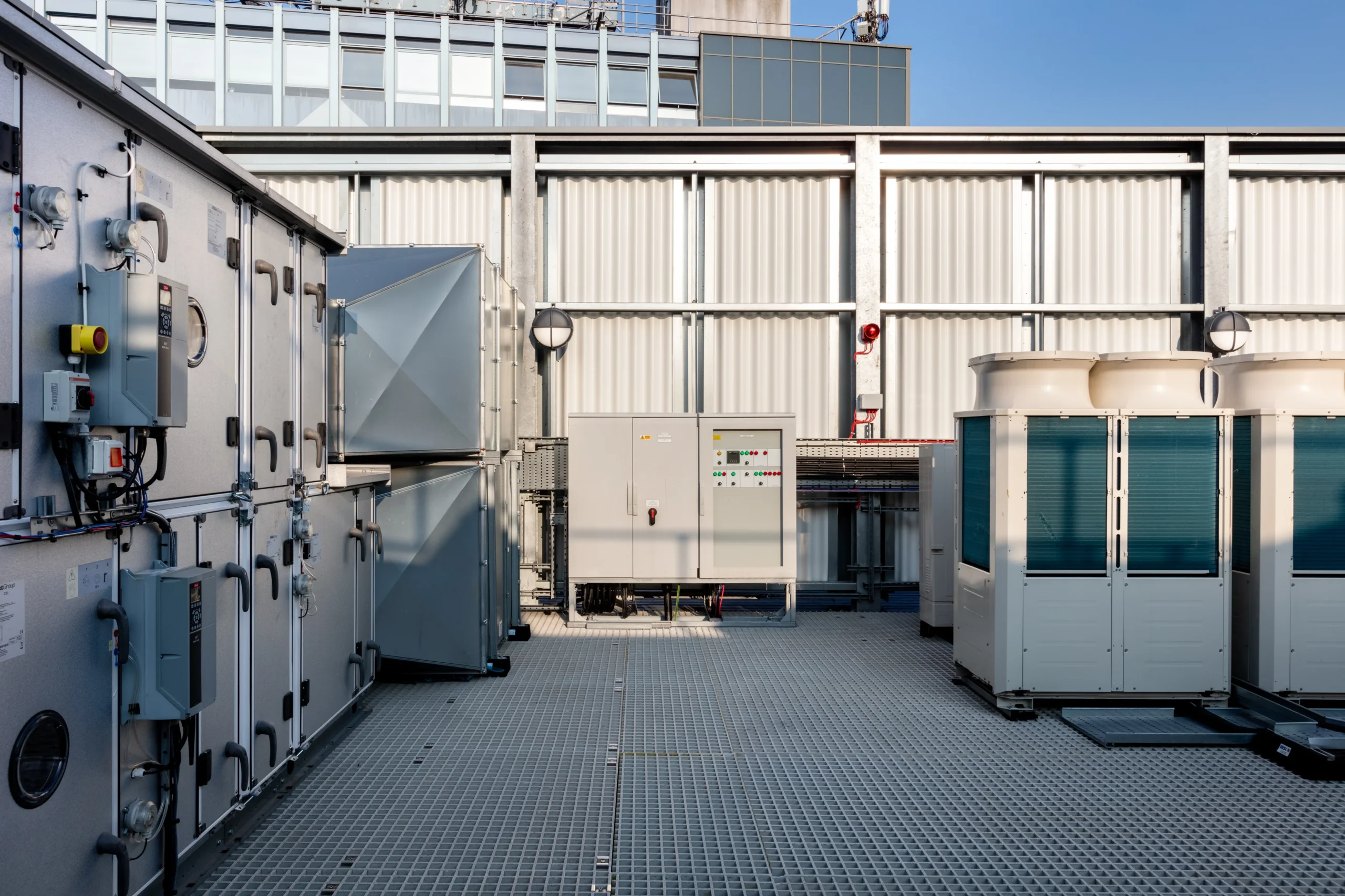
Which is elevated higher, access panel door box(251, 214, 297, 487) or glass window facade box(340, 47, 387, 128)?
glass window facade box(340, 47, 387, 128)

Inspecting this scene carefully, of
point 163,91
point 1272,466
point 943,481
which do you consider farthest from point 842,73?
point 1272,466

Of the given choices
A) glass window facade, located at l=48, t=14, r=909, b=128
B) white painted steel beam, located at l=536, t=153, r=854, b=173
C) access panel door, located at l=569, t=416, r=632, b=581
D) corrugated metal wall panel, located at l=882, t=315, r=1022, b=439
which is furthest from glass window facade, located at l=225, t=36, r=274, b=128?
corrugated metal wall panel, located at l=882, t=315, r=1022, b=439

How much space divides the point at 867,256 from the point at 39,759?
25.3 feet

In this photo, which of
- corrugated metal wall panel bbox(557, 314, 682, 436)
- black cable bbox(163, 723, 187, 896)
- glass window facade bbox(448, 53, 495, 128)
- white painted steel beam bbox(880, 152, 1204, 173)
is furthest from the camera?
glass window facade bbox(448, 53, 495, 128)

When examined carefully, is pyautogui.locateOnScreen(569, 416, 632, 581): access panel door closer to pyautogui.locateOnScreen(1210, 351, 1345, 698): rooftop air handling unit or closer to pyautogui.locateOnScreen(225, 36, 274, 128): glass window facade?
pyautogui.locateOnScreen(1210, 351, 1345, 698): rooftop air handling unit

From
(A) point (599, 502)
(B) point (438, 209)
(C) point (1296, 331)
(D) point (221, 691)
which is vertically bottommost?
(D) point (221, 691)

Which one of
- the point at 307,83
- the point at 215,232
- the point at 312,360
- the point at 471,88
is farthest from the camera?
the point at 471,88

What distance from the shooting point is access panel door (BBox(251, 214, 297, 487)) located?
341cm

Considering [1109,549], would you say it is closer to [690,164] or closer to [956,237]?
[956,237]

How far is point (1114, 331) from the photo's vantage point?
27.5 feet

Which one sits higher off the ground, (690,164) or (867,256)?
(690,164)

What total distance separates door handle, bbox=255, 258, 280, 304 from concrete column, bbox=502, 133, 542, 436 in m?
4.53

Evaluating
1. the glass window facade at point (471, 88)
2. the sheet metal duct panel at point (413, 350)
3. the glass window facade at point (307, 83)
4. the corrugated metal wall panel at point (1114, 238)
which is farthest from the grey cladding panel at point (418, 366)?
the glass window facade at point (307, 83)

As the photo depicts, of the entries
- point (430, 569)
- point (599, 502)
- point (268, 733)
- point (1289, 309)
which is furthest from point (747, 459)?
point (1289, 309)
